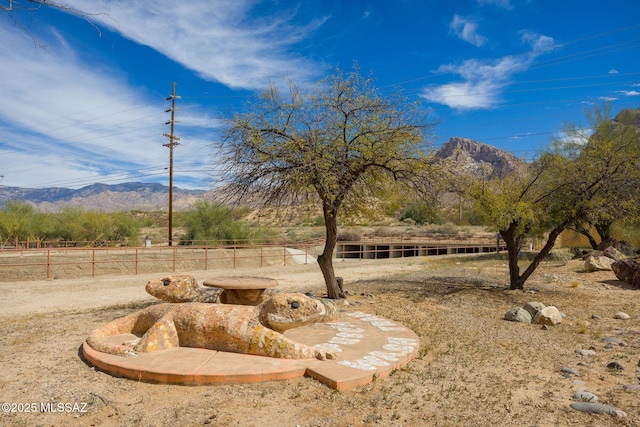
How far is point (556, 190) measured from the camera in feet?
42.7

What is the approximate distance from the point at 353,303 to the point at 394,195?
9.48ft

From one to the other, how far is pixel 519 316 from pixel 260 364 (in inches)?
259

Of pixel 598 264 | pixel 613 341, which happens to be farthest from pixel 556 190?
pixel 598 264

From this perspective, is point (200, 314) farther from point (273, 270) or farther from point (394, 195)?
point (273, 270)

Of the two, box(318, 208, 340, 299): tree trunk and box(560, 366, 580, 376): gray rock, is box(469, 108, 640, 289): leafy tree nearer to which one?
box(318, 208, 340, 299): tree trunk

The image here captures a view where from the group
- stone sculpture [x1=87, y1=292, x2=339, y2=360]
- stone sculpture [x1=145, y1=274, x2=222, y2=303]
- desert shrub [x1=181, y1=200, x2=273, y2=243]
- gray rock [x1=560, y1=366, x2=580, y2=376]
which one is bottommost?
gray rock [x1=560, y1=366, x2=580, y2=376]

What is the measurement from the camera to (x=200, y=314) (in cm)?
616

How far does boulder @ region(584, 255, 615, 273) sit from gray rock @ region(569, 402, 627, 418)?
604 inches

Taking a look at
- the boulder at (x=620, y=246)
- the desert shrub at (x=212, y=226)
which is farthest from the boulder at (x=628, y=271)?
the desert shrub at (x=212, y=226)

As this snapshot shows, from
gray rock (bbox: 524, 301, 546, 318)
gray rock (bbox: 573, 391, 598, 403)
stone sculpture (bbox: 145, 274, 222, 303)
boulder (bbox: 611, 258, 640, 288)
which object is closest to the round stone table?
stone sculpture (bbox: 145, 274, 222, 303)

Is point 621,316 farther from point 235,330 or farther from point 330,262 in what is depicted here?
point 235,330

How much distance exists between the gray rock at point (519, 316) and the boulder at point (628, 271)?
7681 millimetres

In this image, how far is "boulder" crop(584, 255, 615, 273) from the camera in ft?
58.1

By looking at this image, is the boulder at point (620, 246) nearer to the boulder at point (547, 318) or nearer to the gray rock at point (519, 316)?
the boulder at point (547, 318)
